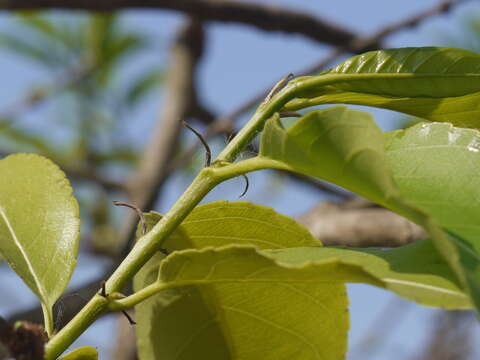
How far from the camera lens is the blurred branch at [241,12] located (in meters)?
1.72

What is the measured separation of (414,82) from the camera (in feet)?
1.70

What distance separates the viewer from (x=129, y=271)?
47 cm

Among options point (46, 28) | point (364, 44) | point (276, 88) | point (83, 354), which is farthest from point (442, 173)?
point (46, 28)

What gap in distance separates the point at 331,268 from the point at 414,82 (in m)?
0.20

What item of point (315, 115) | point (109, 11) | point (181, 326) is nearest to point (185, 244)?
point (181, 326)

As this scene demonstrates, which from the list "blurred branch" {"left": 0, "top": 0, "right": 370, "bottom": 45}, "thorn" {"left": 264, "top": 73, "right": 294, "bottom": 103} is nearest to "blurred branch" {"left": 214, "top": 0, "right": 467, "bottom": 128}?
"blurred branch" {"left": 0, "top": 0, "right": 370, "bottom": 45}

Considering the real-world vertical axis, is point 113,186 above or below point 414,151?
below

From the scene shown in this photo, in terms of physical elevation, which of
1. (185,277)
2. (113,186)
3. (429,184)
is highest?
(429,184)

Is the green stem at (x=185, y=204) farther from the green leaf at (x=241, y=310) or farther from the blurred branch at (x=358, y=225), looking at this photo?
the blurred branch at (x=358, y=225)

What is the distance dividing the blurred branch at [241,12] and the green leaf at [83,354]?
1.39m

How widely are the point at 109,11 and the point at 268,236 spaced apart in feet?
4.45

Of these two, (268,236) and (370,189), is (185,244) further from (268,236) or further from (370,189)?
(370,189)

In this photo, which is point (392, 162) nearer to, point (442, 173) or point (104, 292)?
point (442, 173)

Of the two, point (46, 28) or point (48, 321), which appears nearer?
point (48, 321)
